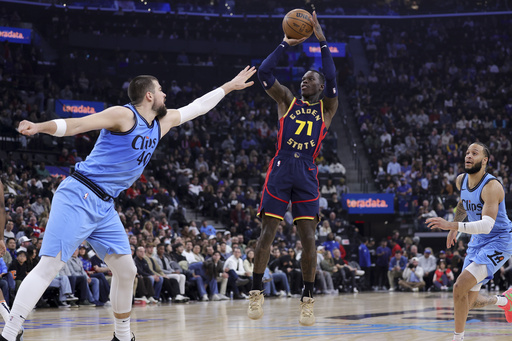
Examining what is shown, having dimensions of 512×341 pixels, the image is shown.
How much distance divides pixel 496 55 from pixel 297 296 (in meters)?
20.8

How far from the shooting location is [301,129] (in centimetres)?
665

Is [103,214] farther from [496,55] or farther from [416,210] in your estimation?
[496,55]

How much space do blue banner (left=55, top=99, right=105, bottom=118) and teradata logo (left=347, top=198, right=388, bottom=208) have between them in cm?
1019

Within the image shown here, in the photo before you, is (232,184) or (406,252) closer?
(406,252)

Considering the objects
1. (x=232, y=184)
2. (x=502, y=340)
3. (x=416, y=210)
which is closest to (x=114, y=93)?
(x=232, y=184)

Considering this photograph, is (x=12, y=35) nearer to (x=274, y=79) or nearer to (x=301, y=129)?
(x=274, y=79)

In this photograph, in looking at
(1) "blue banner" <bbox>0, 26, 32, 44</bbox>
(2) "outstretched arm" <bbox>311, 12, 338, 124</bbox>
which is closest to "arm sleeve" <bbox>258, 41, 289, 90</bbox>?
(2) "outstretched arm" <bbox>311, 12, 338, 124</bbox>

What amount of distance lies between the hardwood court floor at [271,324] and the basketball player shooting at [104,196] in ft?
7.99

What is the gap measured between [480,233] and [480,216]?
463 millimetres

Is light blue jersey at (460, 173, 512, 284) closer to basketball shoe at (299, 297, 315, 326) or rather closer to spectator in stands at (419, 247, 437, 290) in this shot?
basketball shoe at (299, 297, 315, 326)

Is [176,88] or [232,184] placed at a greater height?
[176,88]

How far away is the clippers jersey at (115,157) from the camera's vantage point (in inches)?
210

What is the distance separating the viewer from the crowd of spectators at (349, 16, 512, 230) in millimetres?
23797

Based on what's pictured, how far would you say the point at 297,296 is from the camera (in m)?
17.3
